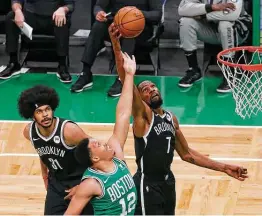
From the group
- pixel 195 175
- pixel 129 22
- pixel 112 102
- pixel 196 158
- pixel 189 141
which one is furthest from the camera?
pixel 112 102

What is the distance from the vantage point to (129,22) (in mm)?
6207

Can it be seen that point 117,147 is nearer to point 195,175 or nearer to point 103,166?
point 103,166

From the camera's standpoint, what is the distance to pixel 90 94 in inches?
359

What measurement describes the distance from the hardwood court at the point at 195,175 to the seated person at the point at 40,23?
142 centimetres

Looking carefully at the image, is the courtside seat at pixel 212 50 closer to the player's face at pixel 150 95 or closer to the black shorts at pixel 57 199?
the player's face at pixel 150 95

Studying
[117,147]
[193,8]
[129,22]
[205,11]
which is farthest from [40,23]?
[117,147]

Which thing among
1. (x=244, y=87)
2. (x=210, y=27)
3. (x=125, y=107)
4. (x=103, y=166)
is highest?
(x=125, y=107)

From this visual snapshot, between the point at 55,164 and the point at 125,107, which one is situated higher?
the point at 125,107

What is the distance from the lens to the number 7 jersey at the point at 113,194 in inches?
173

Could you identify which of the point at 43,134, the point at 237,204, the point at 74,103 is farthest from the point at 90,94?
the point at 43,134

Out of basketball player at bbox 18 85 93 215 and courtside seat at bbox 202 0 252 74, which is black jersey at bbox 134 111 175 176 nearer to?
basketball player at bbox 18 85 93 215

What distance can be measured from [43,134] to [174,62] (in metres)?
5.13

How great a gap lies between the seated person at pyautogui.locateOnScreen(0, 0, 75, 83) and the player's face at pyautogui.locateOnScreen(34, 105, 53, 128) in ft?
14.1

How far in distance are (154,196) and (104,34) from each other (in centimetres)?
426
